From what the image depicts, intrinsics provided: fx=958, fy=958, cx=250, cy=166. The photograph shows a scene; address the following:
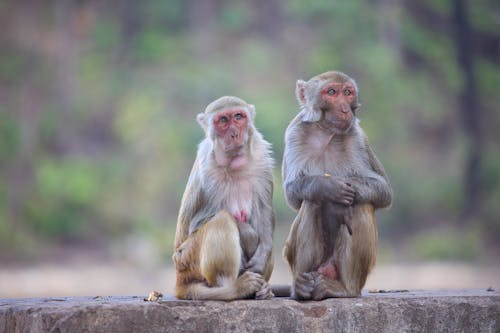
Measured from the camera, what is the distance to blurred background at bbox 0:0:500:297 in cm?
2116

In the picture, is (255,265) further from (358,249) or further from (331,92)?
(331,92)

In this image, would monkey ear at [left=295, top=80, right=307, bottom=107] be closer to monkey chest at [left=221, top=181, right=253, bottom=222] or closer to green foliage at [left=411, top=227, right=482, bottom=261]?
monkey chest at [left=221, top=181, right=253, bottom=222]

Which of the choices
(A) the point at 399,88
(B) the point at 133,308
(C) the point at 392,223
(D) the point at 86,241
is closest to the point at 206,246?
(B) the point at 133,308

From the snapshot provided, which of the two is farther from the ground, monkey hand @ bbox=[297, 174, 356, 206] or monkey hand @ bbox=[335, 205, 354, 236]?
monkey hand @ bbox=[297, 174, 356, 206]

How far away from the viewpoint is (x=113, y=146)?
22984mm

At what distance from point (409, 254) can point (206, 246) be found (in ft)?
53.3

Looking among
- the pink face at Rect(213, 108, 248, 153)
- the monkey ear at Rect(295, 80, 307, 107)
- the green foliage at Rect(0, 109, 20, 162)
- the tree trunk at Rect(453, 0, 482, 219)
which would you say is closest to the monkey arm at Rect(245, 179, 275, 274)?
the pink face at Rect(213, 108, 248, 153)

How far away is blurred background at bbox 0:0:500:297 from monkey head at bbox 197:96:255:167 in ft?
45.5

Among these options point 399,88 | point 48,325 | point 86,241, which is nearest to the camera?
point 48,325

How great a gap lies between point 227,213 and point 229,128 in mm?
526

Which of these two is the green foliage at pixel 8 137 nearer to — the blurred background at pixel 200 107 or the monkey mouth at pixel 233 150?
the blurred background at pixel 200 107

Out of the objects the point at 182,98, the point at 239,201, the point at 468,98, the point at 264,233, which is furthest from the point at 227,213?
the point at 468,98

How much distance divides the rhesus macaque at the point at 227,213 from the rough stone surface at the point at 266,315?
0.72 ft

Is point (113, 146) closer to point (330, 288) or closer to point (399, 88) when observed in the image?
point (399, 88)
